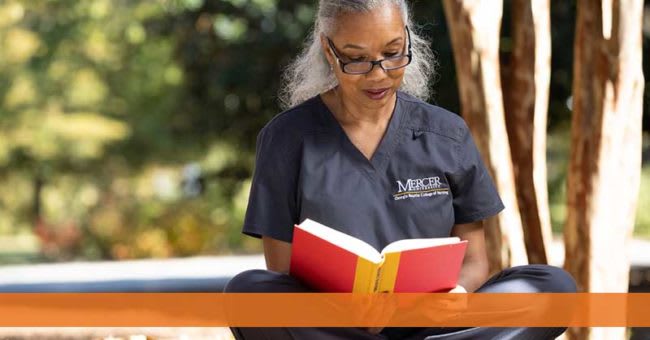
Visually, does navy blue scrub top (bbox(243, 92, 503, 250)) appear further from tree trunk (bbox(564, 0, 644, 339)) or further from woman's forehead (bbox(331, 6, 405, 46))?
tree trunk (bbox(564, 0, 644, 339))

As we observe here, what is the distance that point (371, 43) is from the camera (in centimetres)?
289

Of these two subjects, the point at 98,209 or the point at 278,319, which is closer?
the point at 278,319

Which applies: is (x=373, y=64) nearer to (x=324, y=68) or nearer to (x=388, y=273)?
(x=324, y=68)

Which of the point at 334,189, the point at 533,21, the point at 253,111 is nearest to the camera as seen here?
the point at 334,189

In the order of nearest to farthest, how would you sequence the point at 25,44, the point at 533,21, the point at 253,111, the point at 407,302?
the point at 407,302 < the point at 533,21 < the point at 253,111 < the point at 25,44

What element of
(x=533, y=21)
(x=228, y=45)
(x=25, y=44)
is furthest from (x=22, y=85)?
(x=533, y=21)

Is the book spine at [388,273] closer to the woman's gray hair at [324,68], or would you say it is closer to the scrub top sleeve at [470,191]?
the scrub top sleeve at [470,191]

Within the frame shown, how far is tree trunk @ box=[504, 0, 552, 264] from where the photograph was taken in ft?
14.7

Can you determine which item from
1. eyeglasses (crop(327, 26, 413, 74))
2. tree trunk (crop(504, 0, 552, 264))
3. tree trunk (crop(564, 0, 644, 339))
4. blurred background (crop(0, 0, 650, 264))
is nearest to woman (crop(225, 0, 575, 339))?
eyeglasses (crop(327, 26, 413, 74))

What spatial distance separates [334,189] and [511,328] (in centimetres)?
57

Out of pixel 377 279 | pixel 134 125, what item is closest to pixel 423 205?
pixel 377 279

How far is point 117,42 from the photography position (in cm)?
1923

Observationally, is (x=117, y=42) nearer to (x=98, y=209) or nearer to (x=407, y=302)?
(x=98, y=209)

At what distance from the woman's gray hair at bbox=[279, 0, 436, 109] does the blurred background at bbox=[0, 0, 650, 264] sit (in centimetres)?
747
